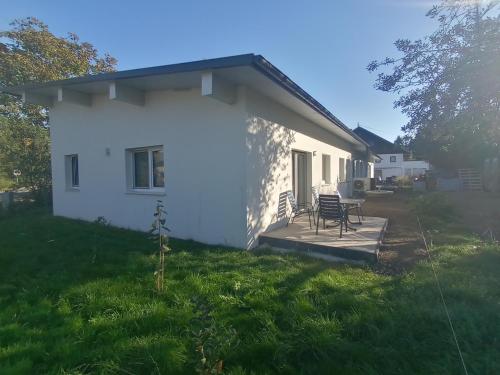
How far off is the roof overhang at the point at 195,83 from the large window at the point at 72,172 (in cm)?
176

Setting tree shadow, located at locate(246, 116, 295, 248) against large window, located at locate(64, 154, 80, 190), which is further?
large window, located at locate(64, 154, 80, 190)

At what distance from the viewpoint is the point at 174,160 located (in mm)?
6910

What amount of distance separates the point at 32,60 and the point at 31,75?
38.4 inches

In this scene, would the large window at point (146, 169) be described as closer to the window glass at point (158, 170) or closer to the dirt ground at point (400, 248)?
the window glass at point (158, 170)

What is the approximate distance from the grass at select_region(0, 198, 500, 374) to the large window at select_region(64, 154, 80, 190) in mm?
4247

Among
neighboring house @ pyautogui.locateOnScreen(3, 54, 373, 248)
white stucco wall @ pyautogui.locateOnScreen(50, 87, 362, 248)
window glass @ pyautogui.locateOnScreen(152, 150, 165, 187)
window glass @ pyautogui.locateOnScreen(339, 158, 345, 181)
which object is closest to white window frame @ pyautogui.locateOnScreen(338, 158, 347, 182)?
window glass @ pyautogui.locateOnScreen(339, 158, 345, 181)

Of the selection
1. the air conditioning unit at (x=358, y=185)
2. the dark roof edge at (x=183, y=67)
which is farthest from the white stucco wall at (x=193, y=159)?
the air conditioning unit at (x=358, y=185)

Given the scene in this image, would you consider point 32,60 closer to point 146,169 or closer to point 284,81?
point 146,169

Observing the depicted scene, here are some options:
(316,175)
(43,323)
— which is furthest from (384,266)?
(316,175)

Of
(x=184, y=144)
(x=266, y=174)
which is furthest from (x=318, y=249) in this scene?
(x=184, y=144)

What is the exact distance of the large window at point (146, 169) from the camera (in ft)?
24.5

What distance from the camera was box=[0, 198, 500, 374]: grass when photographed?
8.02 ft

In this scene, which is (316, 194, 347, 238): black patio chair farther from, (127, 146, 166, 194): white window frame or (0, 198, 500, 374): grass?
(127, 146, 166, 194): white window frame

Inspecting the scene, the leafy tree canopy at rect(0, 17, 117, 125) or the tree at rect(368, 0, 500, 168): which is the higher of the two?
the leafy tree canopy at rect(0, 17, 117, 125)
